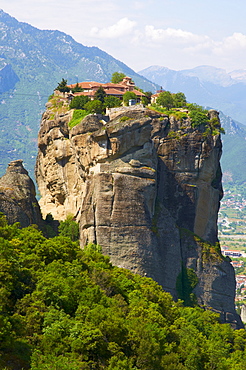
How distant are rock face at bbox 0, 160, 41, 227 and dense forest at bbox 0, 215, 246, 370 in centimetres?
698

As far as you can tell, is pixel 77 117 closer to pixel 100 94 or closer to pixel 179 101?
pixel 100 94

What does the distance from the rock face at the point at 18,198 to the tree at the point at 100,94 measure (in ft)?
43.8

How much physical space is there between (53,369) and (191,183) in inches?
1669

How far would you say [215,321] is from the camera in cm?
6438

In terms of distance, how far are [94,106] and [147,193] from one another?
1214 cm

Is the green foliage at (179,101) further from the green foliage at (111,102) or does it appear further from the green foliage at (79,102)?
the green foliage at (79,102)

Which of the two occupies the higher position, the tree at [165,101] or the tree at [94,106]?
the tree at [165,101]

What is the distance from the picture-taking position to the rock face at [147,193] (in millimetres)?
64688

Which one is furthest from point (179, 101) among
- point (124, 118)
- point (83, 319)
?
point (83, 319)

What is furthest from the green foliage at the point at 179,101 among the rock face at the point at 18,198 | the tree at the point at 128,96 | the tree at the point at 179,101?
the rock face at the point at 18,198

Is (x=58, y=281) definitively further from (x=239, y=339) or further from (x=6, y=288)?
(x=239, y=339)

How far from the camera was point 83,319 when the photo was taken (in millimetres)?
39656

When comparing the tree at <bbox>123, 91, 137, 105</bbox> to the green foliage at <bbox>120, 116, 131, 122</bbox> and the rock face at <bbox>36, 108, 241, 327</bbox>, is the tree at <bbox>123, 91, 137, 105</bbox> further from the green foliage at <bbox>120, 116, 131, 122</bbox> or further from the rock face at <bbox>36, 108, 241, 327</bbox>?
the green foliage at <bbox>120, 116, 131, 122</bbox>

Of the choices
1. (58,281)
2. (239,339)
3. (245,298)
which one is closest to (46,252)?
(58,281)
